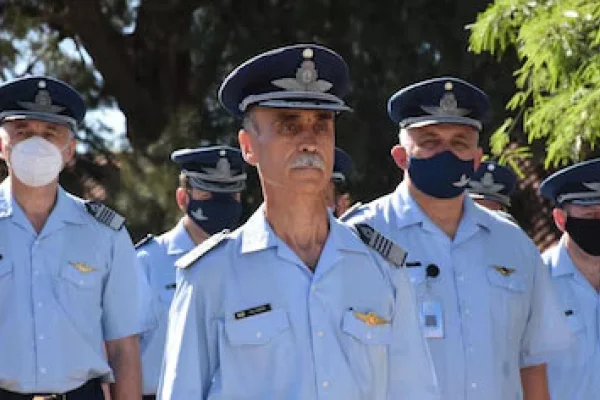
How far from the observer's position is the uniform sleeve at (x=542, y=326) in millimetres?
6410

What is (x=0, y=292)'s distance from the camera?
6652mm

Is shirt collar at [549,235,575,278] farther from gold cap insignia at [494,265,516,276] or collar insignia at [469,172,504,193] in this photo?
gold cap insignia at [494,265,516,276]

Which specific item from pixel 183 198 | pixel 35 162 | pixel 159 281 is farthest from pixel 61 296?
pixel 183 198

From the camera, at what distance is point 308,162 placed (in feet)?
Answer: 15.9

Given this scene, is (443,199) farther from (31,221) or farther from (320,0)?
(320,0)

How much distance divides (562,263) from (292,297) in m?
3.44

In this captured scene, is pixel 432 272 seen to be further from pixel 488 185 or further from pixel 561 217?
pixel 488 185

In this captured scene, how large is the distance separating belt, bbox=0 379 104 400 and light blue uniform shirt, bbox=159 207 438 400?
177cm

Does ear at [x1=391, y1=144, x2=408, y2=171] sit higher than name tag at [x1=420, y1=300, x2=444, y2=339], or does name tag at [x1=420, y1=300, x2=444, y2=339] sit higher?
ear at [x1=391, y1=144, x2=408, y2=171]

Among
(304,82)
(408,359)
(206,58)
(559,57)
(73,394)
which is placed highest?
(206,58)

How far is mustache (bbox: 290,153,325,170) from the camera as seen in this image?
4.86 m

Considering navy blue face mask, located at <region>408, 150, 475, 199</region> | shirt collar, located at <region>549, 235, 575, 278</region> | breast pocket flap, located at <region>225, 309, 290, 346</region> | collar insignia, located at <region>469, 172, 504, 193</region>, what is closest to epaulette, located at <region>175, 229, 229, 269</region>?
breast pocket flap, located at <region>225, 309, 290, 346</region>

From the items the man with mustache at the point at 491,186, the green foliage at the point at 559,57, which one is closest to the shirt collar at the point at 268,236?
the green foliage at the point at 559,57

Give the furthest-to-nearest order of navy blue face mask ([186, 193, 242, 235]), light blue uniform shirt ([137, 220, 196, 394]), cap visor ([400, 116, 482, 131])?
navy blue face mask ([186, 193, 242, 235]), light blue uniform shirt ([137, 220, 196, 394]), cap visor ([400, 116, 482, 131])
